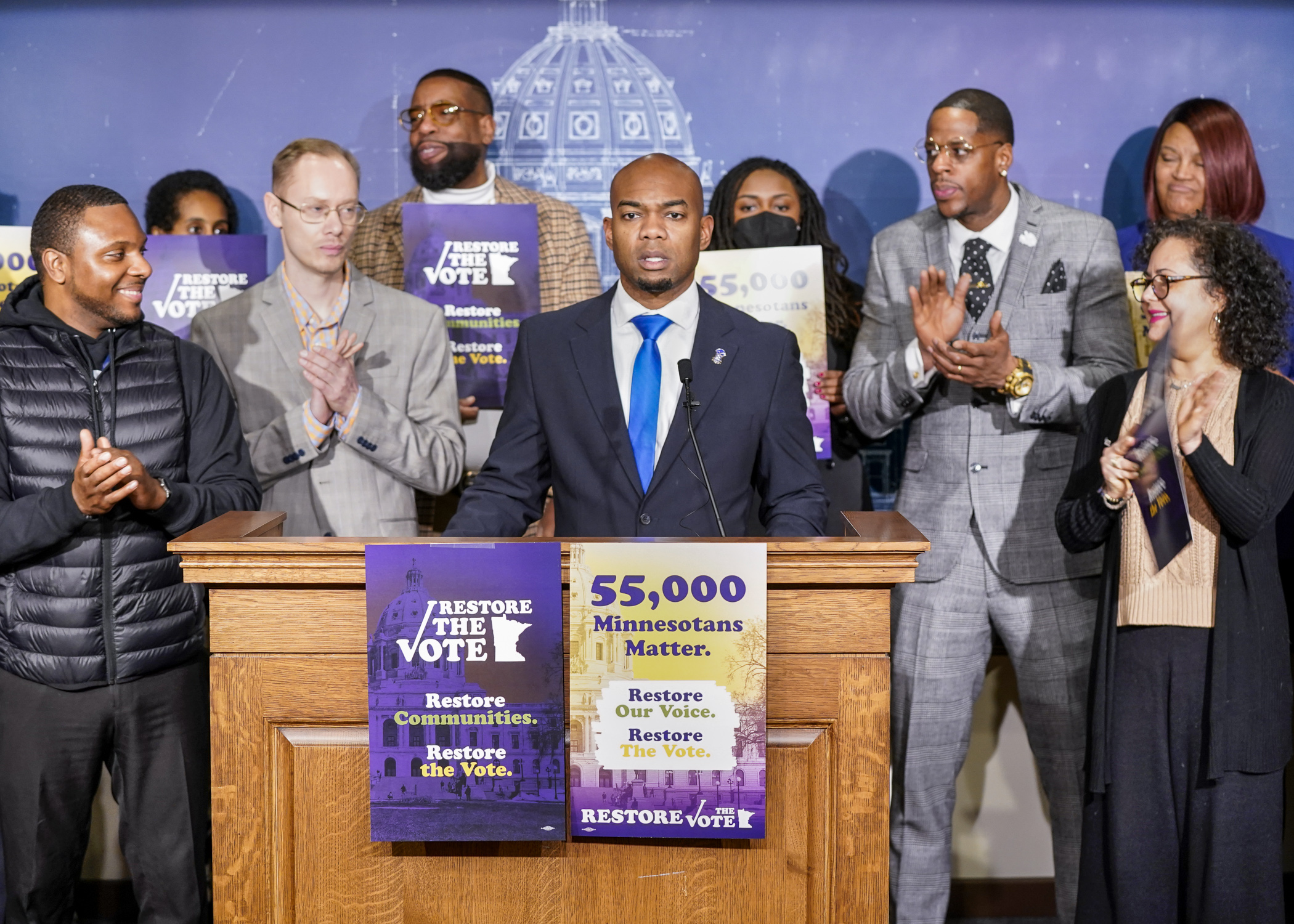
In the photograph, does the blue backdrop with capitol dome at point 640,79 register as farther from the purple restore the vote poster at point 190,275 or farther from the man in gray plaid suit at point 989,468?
the man in gray plaid suit at point 989,468

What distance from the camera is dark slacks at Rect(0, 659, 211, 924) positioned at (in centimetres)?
259

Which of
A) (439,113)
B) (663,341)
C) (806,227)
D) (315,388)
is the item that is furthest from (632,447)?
(439,113)

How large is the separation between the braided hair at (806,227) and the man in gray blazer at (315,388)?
99 cm

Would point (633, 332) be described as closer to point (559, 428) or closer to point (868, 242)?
point (559, 428)

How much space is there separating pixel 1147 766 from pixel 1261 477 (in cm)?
64

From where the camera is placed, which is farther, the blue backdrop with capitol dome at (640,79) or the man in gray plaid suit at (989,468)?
the blue backdrop with capitol dome at (640,79)


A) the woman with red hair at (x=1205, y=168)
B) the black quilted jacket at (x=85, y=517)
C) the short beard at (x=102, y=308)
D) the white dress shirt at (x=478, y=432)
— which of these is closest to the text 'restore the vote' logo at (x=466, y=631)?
the black quilted jacket at (x=85, y=517)

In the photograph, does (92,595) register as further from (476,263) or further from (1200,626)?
(1200,626)

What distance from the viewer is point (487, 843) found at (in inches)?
73.0

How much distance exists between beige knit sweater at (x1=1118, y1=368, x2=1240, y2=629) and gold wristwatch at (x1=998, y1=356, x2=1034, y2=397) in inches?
15.1

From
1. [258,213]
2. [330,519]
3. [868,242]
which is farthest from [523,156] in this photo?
[330,519]

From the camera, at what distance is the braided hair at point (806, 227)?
369 centimetres

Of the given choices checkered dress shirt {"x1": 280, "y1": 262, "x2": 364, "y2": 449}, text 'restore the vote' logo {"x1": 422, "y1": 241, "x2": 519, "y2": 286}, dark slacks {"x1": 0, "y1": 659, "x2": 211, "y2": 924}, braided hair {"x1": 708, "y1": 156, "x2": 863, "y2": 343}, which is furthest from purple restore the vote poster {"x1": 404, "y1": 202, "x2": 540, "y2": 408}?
dark slacks {"x1": 0, "y1": 659, "x2": 211, "y2": 924}

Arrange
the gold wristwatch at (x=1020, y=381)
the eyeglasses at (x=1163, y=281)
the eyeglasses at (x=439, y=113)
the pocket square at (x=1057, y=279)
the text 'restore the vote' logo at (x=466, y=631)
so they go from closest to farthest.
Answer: the text 'restore the vote' logo at (x=466, y=631), the eyeglasses at (x=1163, y=281), the gold wristwatch at (x=1020, y=381), the pocket square at (x=1057, y=279), the eyeglasses at (x=439, y=113)
